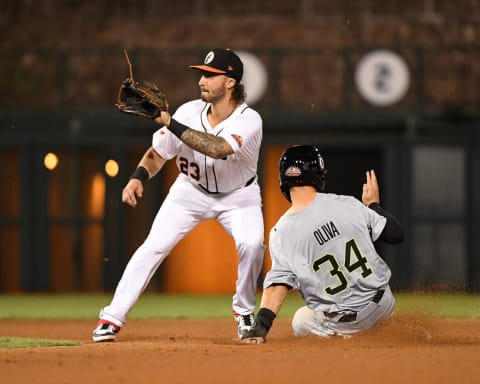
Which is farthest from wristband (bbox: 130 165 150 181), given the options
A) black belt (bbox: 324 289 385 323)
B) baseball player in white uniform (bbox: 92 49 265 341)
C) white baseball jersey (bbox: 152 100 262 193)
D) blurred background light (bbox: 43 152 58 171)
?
blurred background light (bbox: 43 152 58 171)

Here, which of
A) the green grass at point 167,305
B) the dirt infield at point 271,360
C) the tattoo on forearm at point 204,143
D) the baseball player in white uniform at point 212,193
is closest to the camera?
the dirt infield at point 271,360

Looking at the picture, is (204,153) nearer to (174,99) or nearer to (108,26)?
(174,99)

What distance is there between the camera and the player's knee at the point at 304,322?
7707mm

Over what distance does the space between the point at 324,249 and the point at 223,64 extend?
1.79 m

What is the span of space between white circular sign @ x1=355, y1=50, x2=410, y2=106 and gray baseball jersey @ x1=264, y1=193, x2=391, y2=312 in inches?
388

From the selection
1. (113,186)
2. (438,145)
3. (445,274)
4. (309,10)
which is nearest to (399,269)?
(445,274)

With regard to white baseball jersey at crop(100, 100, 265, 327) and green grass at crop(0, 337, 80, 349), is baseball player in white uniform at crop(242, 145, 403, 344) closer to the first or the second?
white baseball jersey at crop(100, 100, 265, 327)

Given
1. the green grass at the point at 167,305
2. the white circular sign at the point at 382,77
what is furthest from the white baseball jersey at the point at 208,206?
the white circular sign at the point at 382,77

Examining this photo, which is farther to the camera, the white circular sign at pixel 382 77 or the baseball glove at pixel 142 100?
the white circular sign at pixel 382 77

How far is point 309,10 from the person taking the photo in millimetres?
21016

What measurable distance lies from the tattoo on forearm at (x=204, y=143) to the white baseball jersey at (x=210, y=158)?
13.9 inches

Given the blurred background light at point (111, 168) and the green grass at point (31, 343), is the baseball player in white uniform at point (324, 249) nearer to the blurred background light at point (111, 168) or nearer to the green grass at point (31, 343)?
the green grass at point (31, 343)

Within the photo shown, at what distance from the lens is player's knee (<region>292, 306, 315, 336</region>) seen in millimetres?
7707

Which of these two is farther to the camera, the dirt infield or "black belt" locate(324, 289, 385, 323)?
"black belt" locate(324, 289, 385, 323)
